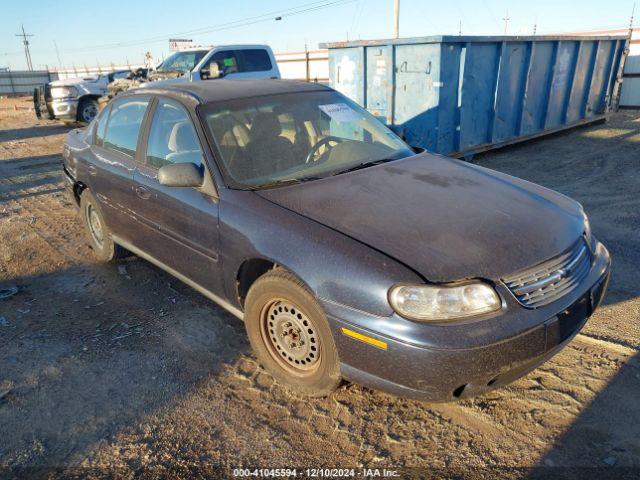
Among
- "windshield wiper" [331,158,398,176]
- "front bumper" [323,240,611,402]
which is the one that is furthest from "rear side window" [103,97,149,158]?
"front bumper" [323,240,611,402]

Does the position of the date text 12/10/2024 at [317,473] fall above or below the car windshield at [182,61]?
below

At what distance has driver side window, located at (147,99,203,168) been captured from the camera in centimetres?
313

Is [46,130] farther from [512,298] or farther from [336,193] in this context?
[512,298]

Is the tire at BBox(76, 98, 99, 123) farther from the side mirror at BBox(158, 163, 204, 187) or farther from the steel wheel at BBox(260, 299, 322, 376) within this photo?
the steel wheel at BBox(260, 299, 322, 376)

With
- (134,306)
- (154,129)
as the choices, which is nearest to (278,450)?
(134,306)

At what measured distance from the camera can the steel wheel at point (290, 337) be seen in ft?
8.38

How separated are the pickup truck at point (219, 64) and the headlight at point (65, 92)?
3647 millimetres

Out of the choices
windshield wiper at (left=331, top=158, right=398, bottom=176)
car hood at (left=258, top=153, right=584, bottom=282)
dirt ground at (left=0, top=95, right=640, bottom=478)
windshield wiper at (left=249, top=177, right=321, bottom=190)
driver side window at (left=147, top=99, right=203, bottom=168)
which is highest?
driver side window at (left=147, top=99, right=203, bottom=168)

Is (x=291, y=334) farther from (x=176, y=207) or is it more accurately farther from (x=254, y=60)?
(x=254, y=60)

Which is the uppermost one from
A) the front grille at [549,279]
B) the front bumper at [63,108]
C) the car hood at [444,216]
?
the car hood at [444,216]

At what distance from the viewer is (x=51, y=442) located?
2.46 m

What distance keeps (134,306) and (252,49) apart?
9.34 meters

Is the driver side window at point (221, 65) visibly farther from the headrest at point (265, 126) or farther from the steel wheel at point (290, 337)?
the steel wheel at point (290, 337)

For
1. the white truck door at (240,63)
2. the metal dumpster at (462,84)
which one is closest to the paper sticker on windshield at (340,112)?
the metal dumpster at (462,84)
